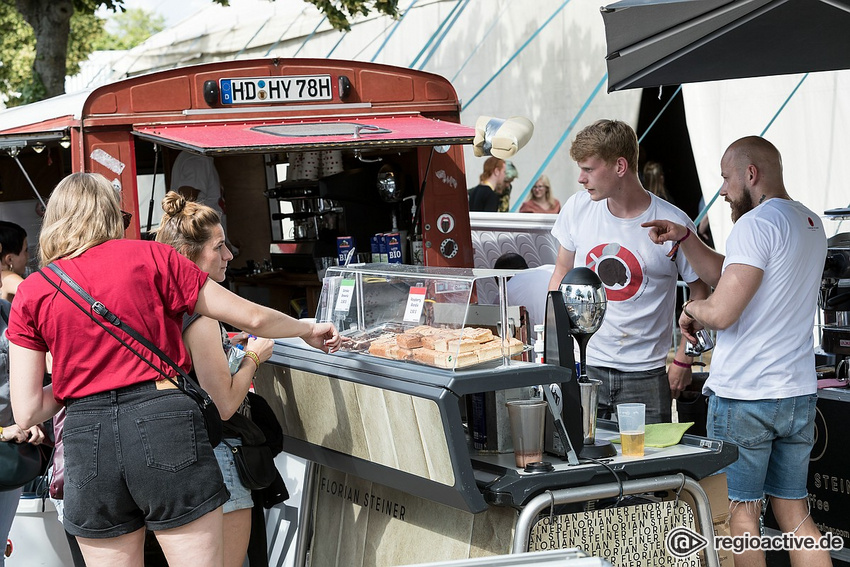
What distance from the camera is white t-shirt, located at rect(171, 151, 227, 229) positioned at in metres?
8.52

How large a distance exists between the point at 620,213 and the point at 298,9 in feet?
36.8

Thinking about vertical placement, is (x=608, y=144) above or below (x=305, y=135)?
below

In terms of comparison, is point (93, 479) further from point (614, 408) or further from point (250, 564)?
point (614, 408)

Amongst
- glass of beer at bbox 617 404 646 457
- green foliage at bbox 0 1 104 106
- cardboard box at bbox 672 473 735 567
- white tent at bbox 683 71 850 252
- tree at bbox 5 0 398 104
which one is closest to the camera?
glass of beer at bbox 617 404 646 457

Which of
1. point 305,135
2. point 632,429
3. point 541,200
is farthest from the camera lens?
point 541,200

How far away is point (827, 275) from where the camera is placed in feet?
16.2

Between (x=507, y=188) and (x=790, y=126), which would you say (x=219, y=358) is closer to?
(x=790, y=126)

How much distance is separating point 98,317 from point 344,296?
1.24 metres

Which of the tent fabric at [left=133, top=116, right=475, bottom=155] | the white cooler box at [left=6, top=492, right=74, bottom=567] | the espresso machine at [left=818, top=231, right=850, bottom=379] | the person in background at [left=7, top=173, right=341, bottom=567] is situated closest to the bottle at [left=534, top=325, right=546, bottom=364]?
the espresso machine at [left=818, top=231, right=850, bottom=379]

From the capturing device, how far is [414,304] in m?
3.73

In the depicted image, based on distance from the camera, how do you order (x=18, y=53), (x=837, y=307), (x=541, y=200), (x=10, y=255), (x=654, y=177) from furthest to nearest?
1. (x=18, y=53)
2. (x=541, y=200)
3. (x=654, y=177)
4. (x=10, y=255)
5. (x=837, y=307)

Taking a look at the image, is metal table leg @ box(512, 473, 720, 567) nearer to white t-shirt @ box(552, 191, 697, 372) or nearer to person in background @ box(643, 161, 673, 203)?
white t-shirt @ box(552, 191, 697, 372)

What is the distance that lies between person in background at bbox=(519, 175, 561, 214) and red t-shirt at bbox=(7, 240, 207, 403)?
323 inches

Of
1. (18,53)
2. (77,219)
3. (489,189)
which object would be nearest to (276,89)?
(77,219)
